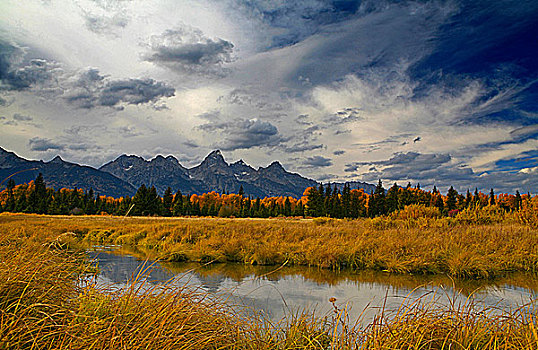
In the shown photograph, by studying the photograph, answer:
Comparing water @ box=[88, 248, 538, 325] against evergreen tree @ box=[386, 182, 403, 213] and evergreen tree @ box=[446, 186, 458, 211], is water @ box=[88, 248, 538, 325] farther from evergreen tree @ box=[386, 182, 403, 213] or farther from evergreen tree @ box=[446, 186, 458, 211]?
evergreen tree @ box=[446, 186, 458, 211]

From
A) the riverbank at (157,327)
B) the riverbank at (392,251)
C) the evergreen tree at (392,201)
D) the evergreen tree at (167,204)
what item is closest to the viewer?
the riverbank at (157,327)

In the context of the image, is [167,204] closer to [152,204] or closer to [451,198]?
[152,204]

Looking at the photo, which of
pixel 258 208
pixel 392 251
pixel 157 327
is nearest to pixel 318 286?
pixel 392 251

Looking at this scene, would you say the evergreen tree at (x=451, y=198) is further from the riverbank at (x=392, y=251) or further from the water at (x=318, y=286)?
the water at (x=318, y=286)

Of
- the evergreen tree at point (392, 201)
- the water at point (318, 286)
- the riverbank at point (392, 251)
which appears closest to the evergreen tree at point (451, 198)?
the evergreen tree at point (392, 201)

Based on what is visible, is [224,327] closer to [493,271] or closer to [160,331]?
[160,331]

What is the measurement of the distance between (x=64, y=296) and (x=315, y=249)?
8975 millimetres

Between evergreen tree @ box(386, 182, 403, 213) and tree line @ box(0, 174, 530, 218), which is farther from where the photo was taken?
evergreen tree @ box(386, 182, 403, 213)

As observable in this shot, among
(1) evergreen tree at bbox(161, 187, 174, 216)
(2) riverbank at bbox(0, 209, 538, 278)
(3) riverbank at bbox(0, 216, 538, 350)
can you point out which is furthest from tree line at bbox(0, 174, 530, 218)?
(3) riverbank at bbox(0, 216, 538, 350)

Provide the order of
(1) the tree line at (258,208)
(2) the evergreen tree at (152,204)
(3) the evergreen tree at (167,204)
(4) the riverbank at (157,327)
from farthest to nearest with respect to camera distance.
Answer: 1. (3) the evergreen tree at (167,204)
2. (2) the evergreen tree at (152,204)
3. (1) the tree line at (258,208)
4. (4) the riverbank at (157,327)

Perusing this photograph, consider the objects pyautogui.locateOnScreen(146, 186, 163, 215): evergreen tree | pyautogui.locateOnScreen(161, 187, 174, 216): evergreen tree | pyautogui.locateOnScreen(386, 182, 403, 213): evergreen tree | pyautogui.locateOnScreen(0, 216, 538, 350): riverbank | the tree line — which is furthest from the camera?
pyautogui.locateOnScreen(161, 187, 174, 216): evergreen tree

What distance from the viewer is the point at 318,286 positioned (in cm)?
838

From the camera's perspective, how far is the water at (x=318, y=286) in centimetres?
644

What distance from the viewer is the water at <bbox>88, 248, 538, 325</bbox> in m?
6.44
